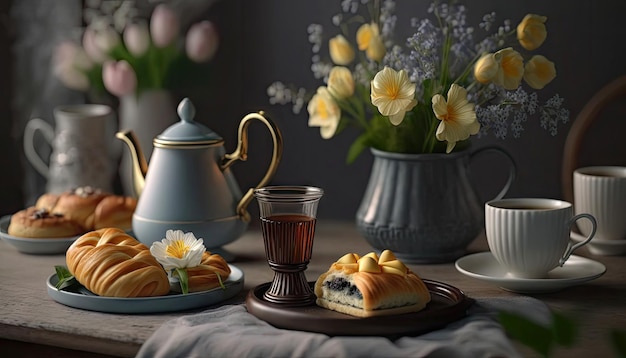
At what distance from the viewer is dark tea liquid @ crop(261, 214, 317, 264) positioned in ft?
4.23

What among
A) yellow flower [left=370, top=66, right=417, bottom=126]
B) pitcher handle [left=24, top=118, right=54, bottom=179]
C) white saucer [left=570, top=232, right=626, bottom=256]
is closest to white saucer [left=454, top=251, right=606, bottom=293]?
white saucer [left=570, top=232, right=626, bottom=256]

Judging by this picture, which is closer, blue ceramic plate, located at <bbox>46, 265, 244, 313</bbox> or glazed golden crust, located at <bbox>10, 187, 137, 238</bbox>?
blue ceramic plate, located at <bbox>46, 265, 244, 313</bbox>

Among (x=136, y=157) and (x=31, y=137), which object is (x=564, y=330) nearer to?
(x=136, y=157)

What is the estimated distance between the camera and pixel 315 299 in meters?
1.31

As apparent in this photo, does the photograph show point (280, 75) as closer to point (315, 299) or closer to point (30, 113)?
point (30, 113)

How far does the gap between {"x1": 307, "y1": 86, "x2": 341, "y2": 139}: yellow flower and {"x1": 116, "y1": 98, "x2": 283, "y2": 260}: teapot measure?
12cm

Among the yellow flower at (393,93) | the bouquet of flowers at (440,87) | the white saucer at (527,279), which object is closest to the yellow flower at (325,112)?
the bouquet of flowers at (440,87)

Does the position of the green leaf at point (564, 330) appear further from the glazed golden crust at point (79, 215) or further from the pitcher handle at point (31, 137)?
the pitcher handle at point (31, 137)

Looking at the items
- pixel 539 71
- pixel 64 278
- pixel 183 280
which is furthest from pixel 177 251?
pixel 539 71

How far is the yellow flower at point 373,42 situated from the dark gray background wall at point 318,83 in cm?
28

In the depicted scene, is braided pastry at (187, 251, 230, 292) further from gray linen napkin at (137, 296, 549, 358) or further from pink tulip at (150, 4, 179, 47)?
pink tulip at (150, 4, 179, 47)

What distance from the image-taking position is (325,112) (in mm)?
1701

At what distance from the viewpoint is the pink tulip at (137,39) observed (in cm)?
206

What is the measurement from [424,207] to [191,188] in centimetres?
38
